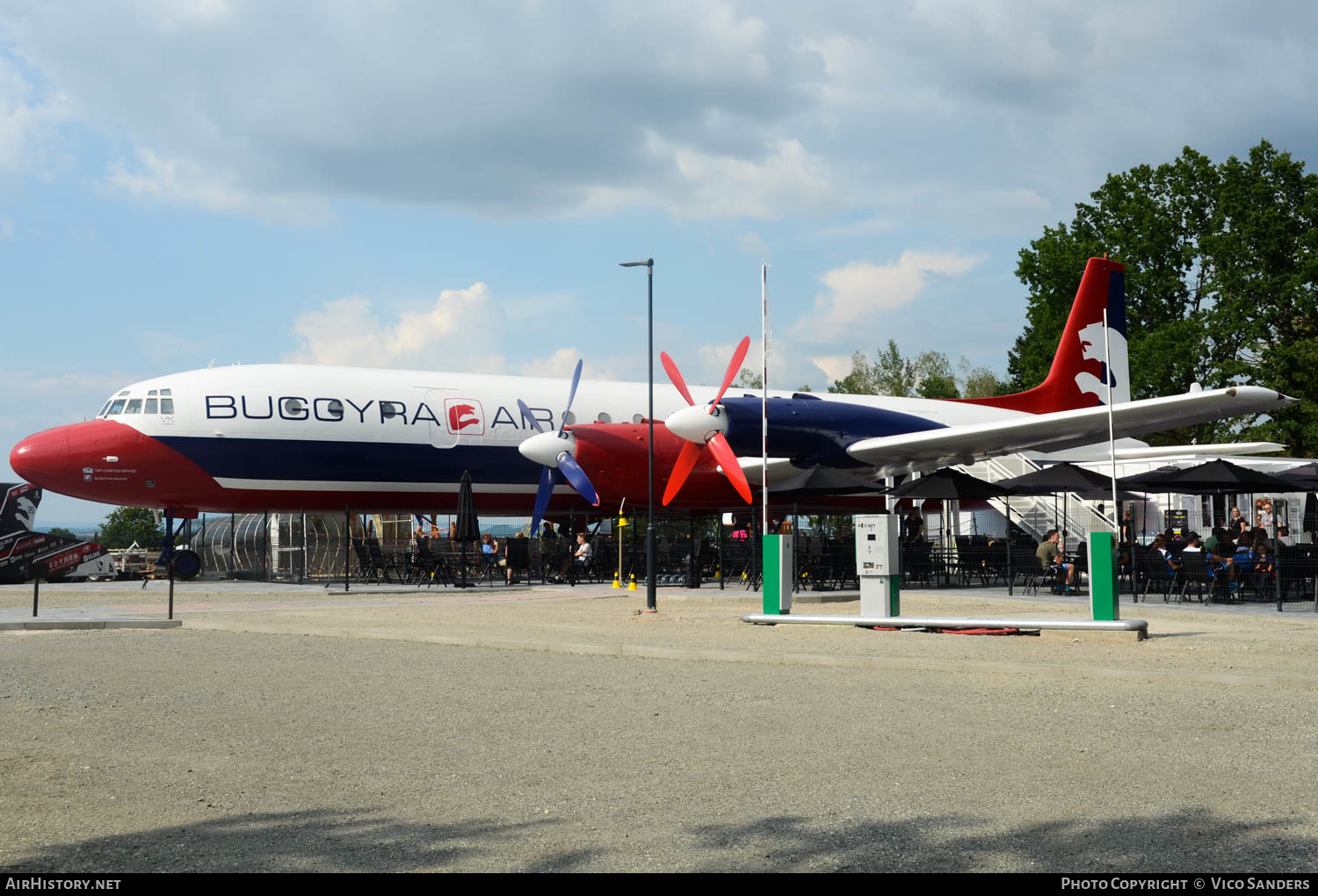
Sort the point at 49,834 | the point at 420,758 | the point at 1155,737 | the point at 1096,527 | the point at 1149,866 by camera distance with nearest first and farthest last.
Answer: the point at 1149,866
the point at 49,834
the point at 420,758
the point at 1155,737
the point at 1096,527

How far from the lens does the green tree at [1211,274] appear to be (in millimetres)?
44500

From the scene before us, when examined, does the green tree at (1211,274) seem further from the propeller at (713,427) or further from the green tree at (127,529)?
the green tree at (127,529)

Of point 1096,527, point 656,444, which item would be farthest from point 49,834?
point 1096,527

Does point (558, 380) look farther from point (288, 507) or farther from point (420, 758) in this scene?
point (420, 758)

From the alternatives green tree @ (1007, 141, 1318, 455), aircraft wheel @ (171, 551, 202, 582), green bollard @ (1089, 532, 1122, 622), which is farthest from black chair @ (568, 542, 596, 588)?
green tree @ (1007, 141, 1318, 455)

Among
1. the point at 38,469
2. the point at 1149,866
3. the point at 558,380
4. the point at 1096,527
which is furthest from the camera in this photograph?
the point at 1096,527

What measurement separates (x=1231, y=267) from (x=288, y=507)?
37.8 metres

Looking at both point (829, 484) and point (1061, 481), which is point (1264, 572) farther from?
point (829, 484)

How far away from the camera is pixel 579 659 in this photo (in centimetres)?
1238

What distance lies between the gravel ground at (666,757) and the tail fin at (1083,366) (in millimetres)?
21918

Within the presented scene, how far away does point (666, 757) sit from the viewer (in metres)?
6.81

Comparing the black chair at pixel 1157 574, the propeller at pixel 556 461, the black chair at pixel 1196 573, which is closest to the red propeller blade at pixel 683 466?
the propeller at pixel 556 461

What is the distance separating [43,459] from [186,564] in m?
4.97

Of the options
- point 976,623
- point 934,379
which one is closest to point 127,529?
point 934,379
